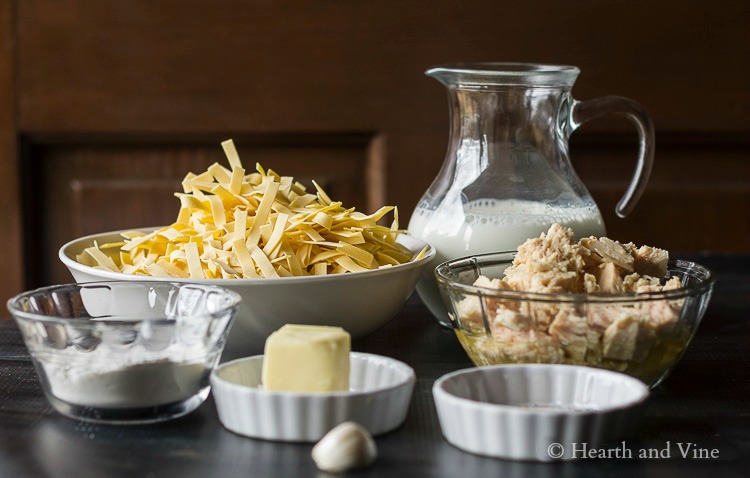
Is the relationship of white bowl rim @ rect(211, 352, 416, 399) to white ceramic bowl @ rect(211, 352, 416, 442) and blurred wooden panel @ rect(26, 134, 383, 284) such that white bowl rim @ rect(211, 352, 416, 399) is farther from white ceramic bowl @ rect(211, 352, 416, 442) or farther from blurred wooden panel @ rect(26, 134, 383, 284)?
blurred wooden panel @ rect(26, 134, 383, 284)

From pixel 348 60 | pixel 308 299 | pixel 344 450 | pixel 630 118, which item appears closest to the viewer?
pixel 344 450

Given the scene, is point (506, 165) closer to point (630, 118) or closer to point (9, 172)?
point (630, 118)

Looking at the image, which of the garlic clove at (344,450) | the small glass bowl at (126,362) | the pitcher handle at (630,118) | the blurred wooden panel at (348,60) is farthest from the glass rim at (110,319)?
the blurred wooden panel at (348,60)

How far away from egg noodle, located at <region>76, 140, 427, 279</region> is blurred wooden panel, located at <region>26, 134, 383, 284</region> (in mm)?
1291

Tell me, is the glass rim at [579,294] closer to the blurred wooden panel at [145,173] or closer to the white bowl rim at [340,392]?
the white bowl rim at [340,392]

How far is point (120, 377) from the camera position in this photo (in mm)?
692

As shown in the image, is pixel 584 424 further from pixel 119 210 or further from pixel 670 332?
pixel 119 210

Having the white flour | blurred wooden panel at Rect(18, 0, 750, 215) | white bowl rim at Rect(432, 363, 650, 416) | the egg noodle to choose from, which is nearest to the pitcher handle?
the egg noodle

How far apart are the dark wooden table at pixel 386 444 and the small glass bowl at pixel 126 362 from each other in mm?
15

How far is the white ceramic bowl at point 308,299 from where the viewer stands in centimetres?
86

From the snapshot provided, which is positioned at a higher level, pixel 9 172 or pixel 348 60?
pixel 348 60

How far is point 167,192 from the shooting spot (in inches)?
92.4

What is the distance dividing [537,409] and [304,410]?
0.17 m

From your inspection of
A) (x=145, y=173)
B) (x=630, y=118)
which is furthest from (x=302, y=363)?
(x=145, y=173)
